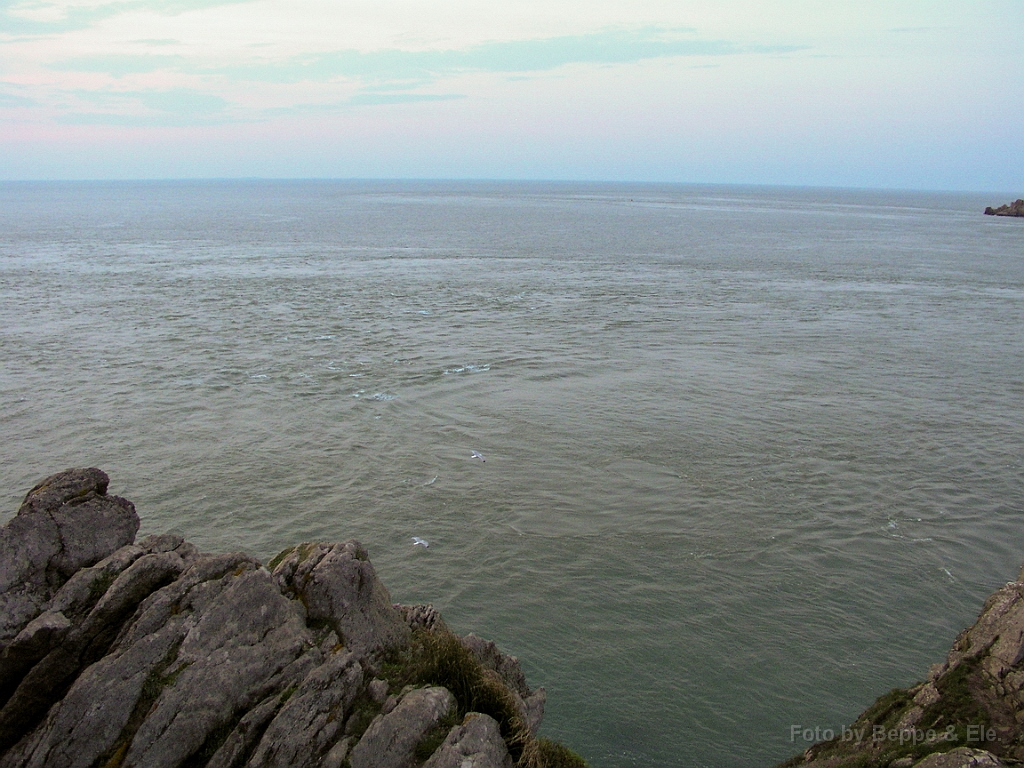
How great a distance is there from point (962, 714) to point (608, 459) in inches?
741

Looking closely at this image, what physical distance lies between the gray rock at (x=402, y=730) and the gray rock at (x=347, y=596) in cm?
153

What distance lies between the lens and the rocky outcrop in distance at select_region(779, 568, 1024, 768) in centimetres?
1098

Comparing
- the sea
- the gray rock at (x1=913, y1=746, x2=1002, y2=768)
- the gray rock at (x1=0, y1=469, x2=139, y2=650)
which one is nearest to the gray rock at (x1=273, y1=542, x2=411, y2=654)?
the gray rock at (x1=0, y1=469, x2=139, y2=650)

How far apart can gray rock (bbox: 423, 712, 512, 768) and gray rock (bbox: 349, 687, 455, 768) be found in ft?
1.27

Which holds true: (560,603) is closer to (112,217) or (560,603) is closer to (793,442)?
(793,442)

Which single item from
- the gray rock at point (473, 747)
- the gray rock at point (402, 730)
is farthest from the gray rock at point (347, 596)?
the gray rock at point (473, 747)

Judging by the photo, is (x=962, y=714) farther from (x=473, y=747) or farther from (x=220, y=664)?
(x=220, y=664)

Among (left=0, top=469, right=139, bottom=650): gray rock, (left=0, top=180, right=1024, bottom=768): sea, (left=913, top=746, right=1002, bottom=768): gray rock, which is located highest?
(left=0, top=469, right=139, bottom=650): gray rock

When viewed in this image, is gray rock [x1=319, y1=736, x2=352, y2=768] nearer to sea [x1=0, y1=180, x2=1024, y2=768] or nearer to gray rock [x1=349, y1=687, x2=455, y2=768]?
gray rock [x1=349, y1=687, x2=455, y2=768]

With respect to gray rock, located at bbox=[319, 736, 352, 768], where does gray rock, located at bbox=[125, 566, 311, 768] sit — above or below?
above

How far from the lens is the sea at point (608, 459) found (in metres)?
18.9

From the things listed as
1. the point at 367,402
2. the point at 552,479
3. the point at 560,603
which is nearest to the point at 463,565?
the point at 560,603

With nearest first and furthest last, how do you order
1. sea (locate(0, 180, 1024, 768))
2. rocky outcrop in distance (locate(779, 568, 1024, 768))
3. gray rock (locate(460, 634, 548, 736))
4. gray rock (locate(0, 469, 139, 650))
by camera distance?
rocky outcrop in distance (locate(779, 568, 1024, 768)) → gray rock (locate(0, 469, 139, 650)) → gray rock (locate(460, 634, 548, 736)) → sea (locate(0, 180, 1024, 768))

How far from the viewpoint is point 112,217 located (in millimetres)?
165625
